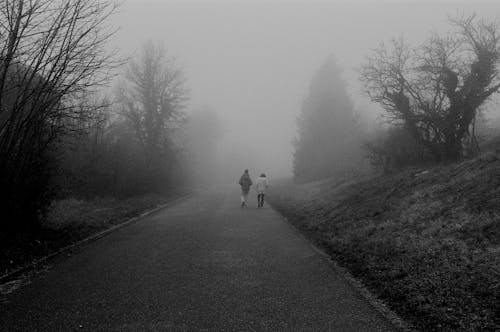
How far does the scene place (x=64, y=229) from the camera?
10.7 metres

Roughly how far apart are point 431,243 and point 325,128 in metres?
28.2

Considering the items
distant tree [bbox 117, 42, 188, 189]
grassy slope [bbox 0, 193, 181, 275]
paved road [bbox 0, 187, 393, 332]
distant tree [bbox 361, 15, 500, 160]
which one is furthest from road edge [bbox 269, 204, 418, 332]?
distant tree [bbox 117, 42, 188, 189]

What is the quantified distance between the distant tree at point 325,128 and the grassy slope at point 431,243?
741 inches

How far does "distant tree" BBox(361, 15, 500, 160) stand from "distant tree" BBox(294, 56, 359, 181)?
1244 centimetres

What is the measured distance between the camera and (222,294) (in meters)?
5.50

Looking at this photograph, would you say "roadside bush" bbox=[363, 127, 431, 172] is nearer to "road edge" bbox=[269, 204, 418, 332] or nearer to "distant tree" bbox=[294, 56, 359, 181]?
"distant tree" bbox=[294, 56, 359, 181]

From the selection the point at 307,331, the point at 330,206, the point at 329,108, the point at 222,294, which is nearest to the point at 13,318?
the point at 222,294

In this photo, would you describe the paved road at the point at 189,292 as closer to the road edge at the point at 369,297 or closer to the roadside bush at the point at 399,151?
the road edge at the point at 369,297

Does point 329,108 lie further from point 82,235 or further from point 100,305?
point 100,305

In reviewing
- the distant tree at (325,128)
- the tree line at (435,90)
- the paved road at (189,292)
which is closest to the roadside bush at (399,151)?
the tree line at (435,90)

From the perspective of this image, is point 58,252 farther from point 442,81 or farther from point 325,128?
point 325,128

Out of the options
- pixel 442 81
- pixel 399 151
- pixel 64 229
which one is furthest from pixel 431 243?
pixel 399 151

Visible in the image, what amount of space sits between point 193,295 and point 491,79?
49.4ft

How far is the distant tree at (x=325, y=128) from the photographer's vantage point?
32.8 m
